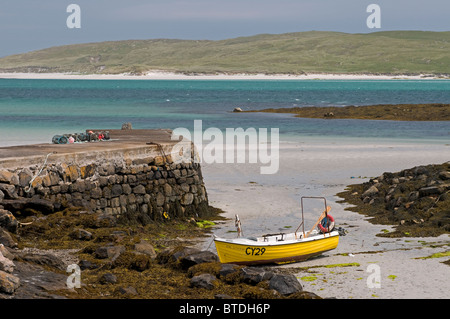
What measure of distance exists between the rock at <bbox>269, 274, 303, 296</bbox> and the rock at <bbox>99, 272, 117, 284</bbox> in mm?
2662

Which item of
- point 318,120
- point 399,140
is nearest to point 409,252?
point 399,140

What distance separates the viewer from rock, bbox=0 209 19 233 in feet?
49.3

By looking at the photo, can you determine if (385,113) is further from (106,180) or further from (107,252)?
(107,252)

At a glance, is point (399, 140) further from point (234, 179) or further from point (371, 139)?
point (234, 179)

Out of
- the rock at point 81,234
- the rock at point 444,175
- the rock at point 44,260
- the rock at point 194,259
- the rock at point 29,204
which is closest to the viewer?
the rock at point 44,260

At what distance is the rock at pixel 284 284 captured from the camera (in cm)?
1174

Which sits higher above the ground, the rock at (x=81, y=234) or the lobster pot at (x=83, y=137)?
the lobster pot at (x=83, y=137)

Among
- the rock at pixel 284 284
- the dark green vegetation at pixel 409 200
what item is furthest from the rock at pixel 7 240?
the dark green vegetation at pixel 409 200

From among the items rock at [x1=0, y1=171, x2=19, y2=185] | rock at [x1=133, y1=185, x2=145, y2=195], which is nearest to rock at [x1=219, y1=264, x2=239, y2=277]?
rock at [x1=0, y1=171, x2=19, y2=185]

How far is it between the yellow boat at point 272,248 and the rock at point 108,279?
108 inches

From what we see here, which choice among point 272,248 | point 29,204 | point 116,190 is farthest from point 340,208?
point 29,204

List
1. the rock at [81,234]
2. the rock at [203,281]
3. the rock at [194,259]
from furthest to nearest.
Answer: the rock at [81,234]
the rock at [194,259]
the rock at [203,281]

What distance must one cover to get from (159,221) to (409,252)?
6961mm

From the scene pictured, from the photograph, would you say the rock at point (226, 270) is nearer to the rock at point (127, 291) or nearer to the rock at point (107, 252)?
the rock at point (127, 291)
